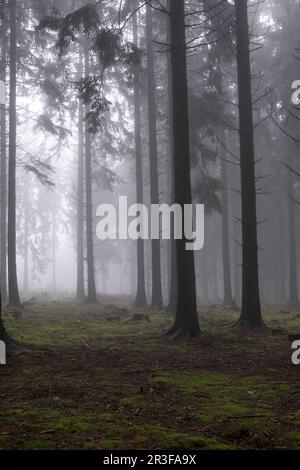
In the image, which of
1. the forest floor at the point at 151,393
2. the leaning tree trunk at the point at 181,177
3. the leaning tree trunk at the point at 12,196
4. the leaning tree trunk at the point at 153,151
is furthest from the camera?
the leaning tree trunk at the point at 153,151

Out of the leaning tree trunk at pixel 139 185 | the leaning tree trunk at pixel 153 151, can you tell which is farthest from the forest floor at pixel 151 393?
the leaning tree trunk at pixel 139 185

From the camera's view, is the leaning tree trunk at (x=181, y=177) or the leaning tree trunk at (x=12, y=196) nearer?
the leaning tree trunk at (x=181, y=177)

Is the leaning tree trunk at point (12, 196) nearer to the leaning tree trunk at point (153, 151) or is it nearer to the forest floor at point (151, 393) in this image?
the leaning tree trunk at point (153, 151)

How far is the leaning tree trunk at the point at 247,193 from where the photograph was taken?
40.1ft

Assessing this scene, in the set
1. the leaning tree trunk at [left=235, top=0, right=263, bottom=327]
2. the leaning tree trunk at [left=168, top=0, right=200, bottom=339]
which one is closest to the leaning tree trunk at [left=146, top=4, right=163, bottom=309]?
the leaning tree trunk at [left=235, top=0, right=263, bottom=327]

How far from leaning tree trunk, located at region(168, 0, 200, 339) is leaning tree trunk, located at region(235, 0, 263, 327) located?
1.94 m

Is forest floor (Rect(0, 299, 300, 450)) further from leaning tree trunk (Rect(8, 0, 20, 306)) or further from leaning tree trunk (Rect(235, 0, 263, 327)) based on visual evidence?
leaning tree trunk (Rect(8, 0, 20, 306))

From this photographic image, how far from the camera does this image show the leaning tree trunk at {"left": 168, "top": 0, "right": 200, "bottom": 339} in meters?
10.8

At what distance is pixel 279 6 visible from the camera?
28.7m

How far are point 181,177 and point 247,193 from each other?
243 centimetres

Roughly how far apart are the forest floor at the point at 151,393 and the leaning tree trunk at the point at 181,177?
51 cm
